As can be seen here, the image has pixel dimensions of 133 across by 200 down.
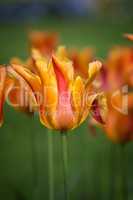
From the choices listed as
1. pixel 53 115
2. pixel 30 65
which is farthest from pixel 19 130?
pixel 53 115

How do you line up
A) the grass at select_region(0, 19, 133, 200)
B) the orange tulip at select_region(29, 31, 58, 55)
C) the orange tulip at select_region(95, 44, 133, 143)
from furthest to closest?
the orange tulip at select_region(29, 31, 58, 55) → the grass at select_region(0, 19, 133, 200) → the orange tulip at select_region(95, 44, 133, 143)

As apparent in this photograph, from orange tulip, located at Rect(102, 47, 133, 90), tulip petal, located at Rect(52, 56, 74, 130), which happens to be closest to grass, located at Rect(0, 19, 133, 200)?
orange tulip, located at Rect(102, 47, 133, 90)

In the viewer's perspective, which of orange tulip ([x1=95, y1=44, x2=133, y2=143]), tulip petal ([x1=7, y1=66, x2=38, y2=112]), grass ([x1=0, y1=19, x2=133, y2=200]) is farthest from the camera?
grass ([x1=0, y1=19, x2=133, y2=200])

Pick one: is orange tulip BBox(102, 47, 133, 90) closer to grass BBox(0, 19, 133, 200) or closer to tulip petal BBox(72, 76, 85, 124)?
grass BBox(0, 19, 133, 200)

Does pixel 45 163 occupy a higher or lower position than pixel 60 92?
lower

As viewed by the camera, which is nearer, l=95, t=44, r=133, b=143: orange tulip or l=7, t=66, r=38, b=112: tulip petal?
l=7, t=66, r=38, b=112: tulip petal

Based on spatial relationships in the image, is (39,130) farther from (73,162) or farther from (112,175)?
(112,175)

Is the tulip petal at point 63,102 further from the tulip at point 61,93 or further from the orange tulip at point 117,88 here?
the orange tulip at point 117,88

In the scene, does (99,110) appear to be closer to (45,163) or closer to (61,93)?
(61,93)

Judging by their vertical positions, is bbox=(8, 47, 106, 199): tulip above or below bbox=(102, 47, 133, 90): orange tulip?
below

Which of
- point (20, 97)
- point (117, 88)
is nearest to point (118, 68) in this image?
point (117, 88)
